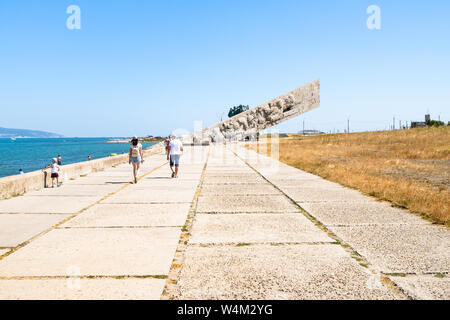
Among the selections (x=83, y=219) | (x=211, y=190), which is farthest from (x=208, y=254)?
(x=211, y=190)

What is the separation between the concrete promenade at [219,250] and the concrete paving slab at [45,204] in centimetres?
2

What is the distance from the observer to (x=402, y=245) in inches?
159

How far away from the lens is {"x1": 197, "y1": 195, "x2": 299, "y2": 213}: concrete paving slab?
6160 mm

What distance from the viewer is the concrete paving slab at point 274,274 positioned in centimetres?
277

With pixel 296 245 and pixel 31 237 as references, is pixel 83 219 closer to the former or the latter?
pixel 31 237

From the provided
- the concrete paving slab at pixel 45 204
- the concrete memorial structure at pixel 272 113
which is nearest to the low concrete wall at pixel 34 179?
the concrete paving slab at pixel 45 204

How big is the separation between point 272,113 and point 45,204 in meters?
40.8

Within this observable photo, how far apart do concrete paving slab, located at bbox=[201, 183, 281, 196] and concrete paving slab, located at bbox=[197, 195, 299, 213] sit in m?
0.59

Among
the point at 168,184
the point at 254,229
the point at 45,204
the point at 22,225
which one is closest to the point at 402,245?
the point at 254,229

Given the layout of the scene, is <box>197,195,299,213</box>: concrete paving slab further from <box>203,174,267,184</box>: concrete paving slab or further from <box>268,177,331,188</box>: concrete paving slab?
<box>203,174,267,184</box>: concrete paving slab

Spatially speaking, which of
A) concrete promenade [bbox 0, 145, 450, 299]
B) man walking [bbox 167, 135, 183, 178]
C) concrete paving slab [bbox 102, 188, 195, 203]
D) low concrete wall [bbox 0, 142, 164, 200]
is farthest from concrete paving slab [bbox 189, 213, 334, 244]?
man walking [bbox 167, 135, 183, 178]

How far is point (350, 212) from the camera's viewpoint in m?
5.93

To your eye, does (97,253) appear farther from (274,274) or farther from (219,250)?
(274,274)

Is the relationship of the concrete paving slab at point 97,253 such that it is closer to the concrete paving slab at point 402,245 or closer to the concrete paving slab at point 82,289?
the concrete paving slab at point 82,289
